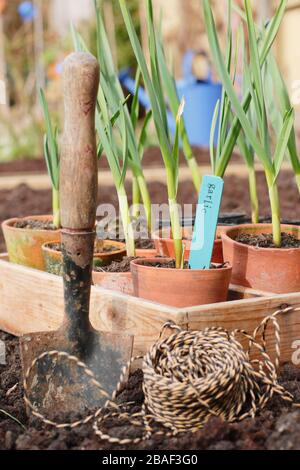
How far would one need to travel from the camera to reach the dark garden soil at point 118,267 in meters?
1.79

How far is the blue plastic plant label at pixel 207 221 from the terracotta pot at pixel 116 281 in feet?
0.60

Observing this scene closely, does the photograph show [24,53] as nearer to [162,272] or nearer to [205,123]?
[205,123]

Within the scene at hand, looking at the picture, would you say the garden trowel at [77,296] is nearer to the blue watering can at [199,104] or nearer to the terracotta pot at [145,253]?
the terracotta pot at [145,253]

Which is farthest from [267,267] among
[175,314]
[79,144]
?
[79,144]

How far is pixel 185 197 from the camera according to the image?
3.80m

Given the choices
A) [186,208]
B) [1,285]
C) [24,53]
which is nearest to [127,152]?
[1,285]

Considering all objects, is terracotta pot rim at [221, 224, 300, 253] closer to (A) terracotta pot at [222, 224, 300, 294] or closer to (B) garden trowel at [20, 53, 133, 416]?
(A) terracotta pot at [222, 224, 300, 294]

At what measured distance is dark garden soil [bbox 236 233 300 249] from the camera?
175cm

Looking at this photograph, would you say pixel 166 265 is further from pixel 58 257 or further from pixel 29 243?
pixel 29 243

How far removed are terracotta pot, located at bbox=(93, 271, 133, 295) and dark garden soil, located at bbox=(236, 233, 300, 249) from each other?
0.91 ft

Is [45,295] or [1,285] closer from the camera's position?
[45,295]

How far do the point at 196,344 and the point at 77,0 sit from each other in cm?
868

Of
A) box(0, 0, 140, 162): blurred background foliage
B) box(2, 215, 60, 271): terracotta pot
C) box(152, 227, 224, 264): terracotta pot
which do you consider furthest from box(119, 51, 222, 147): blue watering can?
box(152, 227, 224, 264): terracotta pot

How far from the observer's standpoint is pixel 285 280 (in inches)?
66.0
